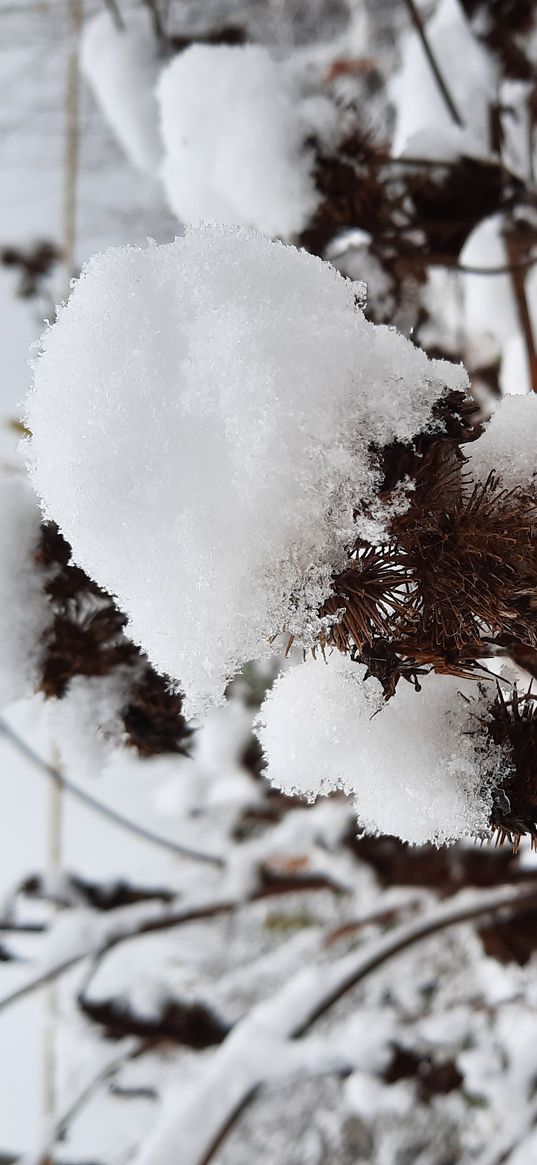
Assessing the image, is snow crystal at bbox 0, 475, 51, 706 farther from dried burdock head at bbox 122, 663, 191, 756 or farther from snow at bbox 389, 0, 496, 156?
snow at bbox 389, 0, 496, 156

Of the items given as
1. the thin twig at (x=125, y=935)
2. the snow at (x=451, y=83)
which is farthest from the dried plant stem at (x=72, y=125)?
the thin twig at (x=125, y=935)

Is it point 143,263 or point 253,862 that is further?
point 253,862

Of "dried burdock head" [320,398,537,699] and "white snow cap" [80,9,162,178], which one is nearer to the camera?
"dried burdock head" [320,398,537,699]

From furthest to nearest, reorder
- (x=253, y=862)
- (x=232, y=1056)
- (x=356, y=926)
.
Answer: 1. (x=253, y=862)
2. (x=356, y=926)
3. (x=232, y=1056)

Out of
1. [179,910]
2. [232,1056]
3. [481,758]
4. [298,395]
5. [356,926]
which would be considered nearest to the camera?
[298,395]

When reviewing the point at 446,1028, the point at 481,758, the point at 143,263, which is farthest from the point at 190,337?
the point at 446,1028

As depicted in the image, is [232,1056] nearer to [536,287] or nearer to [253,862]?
[253,862]

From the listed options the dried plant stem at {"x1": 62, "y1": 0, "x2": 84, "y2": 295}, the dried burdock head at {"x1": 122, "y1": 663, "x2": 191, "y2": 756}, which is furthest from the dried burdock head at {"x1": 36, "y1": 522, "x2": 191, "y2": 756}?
the dried plant stem at {"x1": 62, "y1": 0, "x2": 84, "y2": 295}
